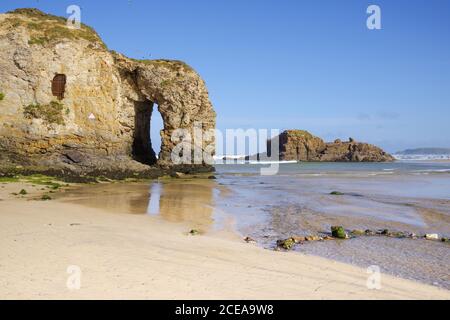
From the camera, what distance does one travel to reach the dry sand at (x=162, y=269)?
5.09 m

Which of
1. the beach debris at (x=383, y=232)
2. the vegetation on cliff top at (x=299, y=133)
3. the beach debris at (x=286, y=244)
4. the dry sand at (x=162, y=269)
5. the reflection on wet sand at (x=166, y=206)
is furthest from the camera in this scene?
the vegetation on cliff top at (x=299, y=133)

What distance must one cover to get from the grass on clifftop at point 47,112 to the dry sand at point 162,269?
2256cm

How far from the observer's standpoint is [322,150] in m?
115

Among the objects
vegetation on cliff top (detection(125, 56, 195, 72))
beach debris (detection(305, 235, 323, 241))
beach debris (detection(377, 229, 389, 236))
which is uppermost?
vegetation on cliff top (detection(125, 56, 195, 72))

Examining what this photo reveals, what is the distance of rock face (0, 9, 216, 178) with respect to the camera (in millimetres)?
29391

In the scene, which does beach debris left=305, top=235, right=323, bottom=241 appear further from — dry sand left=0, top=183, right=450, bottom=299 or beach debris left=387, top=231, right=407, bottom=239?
beach debris left=387, top=231, right=407, bottom=239

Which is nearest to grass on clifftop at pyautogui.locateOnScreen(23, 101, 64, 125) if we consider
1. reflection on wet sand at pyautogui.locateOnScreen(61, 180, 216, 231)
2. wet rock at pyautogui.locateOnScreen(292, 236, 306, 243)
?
reflection on wet sand at pyautogui.locateOnScreen(61, 180, 216, 231)

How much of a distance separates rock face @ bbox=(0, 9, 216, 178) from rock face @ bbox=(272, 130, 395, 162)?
79.3m

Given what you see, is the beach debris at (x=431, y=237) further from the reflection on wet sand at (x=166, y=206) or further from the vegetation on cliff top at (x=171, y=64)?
the vegetation on cliff top at (x=171, y=64)

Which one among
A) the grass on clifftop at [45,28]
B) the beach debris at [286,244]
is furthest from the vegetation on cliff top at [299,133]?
the beach debris at [286,244]

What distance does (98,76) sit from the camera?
3359 centimetres

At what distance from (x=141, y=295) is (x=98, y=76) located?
3151 centimetres

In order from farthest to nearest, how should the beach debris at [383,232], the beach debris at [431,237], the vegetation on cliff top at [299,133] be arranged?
1. the vegetation on cliff top at [299,133]
2. the beach debris at [383,232]
3. the beach debris at [431,237]
